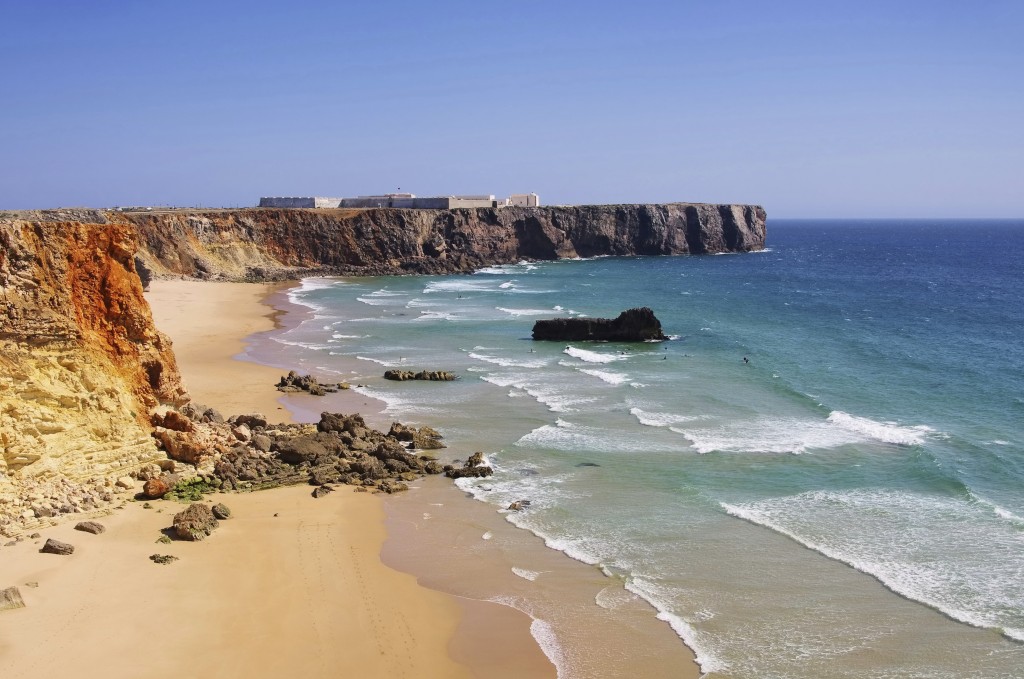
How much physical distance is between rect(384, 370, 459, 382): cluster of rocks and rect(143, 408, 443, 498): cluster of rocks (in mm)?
9909

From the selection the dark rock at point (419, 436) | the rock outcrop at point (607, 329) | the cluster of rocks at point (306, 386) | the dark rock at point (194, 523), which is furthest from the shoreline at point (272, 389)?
the rock outcrop at point (607, 329)

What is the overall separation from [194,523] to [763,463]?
1590 centimetres

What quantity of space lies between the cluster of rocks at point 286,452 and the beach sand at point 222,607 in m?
2.32

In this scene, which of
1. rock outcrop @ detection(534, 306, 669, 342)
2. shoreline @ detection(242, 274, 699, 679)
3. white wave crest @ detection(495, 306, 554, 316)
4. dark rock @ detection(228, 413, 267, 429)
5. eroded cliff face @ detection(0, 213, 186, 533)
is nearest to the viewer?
shoreline @ detection(242, 274, 699, 679)

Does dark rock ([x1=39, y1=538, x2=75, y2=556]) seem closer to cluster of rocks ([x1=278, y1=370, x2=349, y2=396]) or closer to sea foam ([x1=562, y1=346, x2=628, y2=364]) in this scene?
cluster of rocks ([x1=278, y1=370, x2=349, y2=396])

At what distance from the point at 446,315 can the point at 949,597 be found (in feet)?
156

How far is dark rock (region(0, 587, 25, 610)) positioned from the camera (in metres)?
15.4

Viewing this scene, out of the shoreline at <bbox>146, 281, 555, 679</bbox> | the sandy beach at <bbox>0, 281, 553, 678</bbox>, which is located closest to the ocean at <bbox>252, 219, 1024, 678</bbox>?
the shoreline at <bbox>146, 281, 555, 679</bbox>

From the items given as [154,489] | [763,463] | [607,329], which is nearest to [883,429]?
[763,463]

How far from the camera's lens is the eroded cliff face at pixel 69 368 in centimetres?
1955

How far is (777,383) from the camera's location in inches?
1503

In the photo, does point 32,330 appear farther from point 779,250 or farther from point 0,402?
point 779,250

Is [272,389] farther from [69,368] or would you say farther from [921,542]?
[921,542]

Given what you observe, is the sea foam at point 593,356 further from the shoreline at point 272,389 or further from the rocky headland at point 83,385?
the rocky headland at point 83,385
